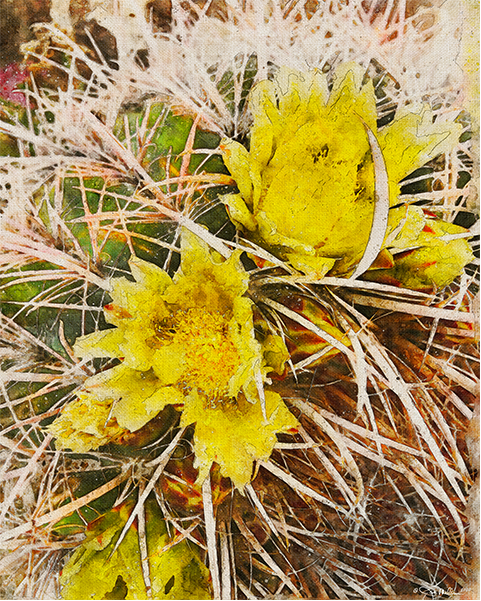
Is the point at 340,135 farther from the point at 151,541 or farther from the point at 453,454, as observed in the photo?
the point at 151,541

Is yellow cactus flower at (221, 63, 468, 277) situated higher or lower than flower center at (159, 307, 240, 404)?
higher

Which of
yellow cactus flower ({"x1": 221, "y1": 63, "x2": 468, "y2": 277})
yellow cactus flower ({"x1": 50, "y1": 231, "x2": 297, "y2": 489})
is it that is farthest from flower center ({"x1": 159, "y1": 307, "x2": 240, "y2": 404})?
yellow cactus flower ({"x1": 221, "y1": 63, "x2": 468, "y2": 277})

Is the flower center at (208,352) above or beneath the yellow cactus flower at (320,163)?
beneath
